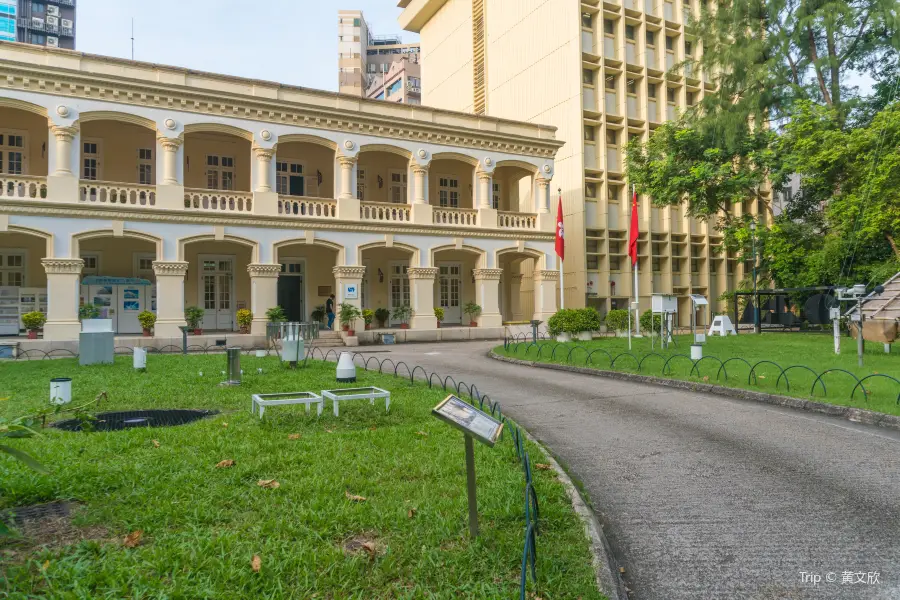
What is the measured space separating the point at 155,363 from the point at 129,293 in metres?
10.9

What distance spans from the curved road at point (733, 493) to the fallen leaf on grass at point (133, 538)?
324cm

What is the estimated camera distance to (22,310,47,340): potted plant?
20188mm

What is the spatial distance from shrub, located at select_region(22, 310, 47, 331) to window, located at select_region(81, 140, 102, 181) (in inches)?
263

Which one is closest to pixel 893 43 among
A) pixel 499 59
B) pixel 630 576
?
pixel 499 59

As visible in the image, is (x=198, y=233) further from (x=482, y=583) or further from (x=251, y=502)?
(x=482, y=583)

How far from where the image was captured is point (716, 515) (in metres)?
4.64

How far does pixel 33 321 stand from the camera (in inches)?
798

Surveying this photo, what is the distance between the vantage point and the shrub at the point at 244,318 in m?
23.2

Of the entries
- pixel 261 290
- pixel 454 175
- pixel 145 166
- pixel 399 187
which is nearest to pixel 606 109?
pixel 454 175

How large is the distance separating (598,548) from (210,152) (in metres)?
26.6

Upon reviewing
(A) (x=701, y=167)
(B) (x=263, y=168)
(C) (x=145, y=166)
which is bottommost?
(B) (x=263, y=168)

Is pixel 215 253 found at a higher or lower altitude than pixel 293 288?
higher

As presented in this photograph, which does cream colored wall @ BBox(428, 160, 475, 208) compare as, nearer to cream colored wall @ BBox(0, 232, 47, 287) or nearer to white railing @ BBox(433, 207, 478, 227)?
white railing @ BBox(433, 207, 478, 227)

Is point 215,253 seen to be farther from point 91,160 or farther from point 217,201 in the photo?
point 91,160
